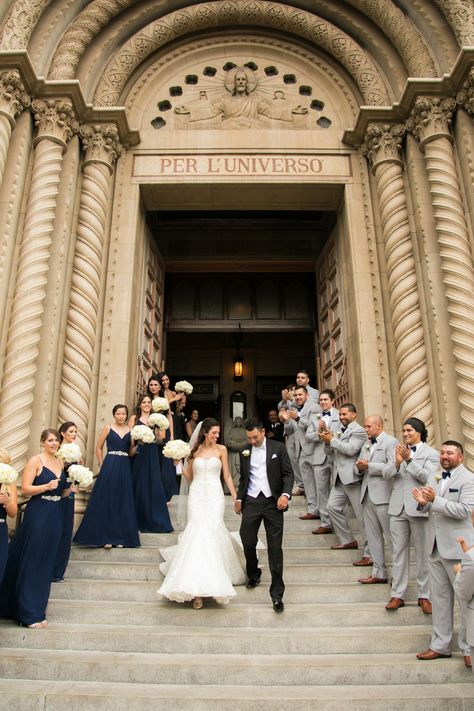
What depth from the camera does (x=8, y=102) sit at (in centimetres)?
918

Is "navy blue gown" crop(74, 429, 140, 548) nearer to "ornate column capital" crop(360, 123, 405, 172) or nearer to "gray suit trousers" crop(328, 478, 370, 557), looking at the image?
"gray suit trousers" crop(328, 478, 370, 557)

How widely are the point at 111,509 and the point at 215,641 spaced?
2.74m

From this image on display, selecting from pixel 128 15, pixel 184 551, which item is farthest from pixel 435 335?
pixel 128 15

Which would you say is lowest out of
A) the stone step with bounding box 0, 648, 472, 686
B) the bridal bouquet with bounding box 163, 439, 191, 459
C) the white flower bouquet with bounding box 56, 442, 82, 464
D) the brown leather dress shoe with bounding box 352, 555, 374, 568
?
the stone step with bounding box 0, 648, 472, 686

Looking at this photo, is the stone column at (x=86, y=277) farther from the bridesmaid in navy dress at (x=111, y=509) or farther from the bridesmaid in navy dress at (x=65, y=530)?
the bridesmaid in navy dress at (x=65, y=530)

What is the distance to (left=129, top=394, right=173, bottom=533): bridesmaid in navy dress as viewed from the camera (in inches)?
303

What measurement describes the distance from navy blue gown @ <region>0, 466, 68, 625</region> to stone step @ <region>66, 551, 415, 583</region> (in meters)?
0.97

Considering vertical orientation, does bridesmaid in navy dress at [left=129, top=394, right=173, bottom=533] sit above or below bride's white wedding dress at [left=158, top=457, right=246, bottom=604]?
above

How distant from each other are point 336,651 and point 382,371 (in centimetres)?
552

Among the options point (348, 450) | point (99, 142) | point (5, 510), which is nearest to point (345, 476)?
point (348, 450)

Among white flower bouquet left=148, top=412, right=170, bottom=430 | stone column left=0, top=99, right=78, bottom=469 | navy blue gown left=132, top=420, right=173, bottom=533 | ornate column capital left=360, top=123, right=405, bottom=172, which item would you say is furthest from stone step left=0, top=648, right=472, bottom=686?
ornate column capital left=360, top=123, right=405, bottom=172

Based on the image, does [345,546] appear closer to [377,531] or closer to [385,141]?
[377,531]

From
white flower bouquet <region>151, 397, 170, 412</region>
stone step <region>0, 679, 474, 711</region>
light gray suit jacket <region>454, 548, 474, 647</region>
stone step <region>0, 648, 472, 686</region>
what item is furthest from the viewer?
white flower bouquet <region>151, 397, 170, 412</region>

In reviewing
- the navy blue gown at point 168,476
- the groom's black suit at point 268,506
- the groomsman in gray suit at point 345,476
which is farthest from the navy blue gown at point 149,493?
the groomsman in gray suit at point 345,476
